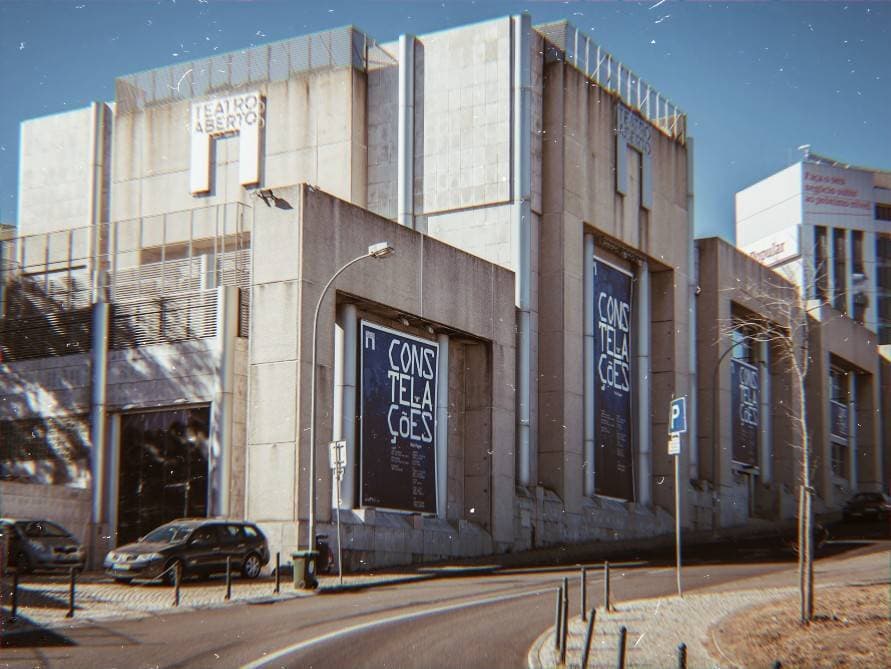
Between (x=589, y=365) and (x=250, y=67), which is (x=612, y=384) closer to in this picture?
(x=589, y=365)

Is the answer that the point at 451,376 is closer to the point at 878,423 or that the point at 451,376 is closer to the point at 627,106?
the point at 627,106

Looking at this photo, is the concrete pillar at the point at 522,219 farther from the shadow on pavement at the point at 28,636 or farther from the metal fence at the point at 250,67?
the shadow on pavement at the point at 28,636

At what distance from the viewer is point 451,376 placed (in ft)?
135

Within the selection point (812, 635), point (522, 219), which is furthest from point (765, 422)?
point (812, 635)

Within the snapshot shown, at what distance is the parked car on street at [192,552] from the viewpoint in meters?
28.7

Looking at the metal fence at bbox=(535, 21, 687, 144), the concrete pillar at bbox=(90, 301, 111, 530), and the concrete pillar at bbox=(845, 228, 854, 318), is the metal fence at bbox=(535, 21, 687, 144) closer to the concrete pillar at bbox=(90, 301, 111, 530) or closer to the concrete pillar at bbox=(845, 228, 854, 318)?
the concrete pillar at bbox=(90, 301, 111, 530)

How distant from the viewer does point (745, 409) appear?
61938mm

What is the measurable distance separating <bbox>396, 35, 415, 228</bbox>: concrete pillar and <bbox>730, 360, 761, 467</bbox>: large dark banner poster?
20.1m

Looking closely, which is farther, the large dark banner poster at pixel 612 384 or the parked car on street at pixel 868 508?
the parked car on street at pixel 868 508

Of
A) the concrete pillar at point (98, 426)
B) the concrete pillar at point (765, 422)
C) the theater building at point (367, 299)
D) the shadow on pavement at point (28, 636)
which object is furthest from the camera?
the concrete pillar at point (765, 422)

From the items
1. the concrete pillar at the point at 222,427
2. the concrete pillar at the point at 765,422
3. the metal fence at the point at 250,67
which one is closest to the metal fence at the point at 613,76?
the metal fence at the point at 250,67

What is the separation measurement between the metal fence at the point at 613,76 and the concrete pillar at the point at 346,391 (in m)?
16.6

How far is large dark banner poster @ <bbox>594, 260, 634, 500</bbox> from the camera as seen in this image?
49.7m

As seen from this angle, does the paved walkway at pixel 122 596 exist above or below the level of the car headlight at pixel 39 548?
below
